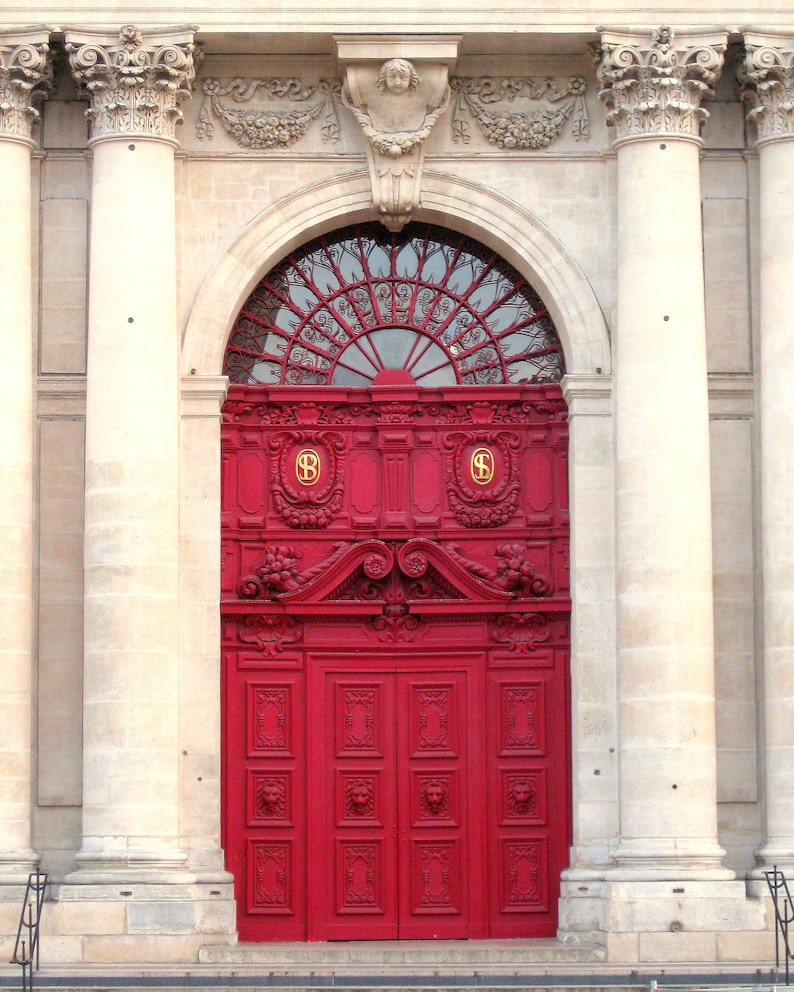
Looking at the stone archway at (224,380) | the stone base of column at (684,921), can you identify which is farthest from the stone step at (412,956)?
A: the stone archway at (224,380)

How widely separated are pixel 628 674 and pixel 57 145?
7.55 metres

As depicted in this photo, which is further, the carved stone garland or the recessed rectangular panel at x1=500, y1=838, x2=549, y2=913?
the carved stone garland

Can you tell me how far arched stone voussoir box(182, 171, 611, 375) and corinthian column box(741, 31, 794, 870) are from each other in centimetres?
166

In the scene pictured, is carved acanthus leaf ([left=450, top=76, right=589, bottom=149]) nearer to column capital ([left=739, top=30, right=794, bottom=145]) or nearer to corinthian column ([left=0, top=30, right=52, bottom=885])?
column capital ([left=739, top=30, right=794, bottom=145])

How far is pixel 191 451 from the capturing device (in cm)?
2038

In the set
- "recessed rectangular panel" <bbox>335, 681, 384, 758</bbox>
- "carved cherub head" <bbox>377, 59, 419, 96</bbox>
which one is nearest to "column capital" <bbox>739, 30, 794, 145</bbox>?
"carved cherub head" <bbox>377, 59, 419, 96</bbox>

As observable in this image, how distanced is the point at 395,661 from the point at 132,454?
3.33m

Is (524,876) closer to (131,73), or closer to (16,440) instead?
(16,440)

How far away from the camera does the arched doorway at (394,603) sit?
66.8ft

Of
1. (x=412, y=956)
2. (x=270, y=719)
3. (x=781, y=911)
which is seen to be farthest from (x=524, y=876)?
(x=270, y=719)

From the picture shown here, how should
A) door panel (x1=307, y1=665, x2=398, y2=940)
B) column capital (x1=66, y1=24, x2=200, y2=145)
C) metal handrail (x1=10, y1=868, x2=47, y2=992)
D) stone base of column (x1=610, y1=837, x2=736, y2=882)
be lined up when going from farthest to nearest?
1. door panel (x1=307, y1=665, x2=398, y2=940)
2. column capital (x1=66, y1=24, x2=200, y2=145)
3. stone base of column (x1=610, y1=837, x2=736, y2=882)
4. metal handrail (x1=10, y1=868, x2=47, y2=992)

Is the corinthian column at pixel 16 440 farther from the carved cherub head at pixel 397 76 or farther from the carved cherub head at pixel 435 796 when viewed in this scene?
the carved cherub head at pixel 435 796

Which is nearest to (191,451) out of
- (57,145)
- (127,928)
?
(57,145)

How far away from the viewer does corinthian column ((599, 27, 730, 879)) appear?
63.0 ft
